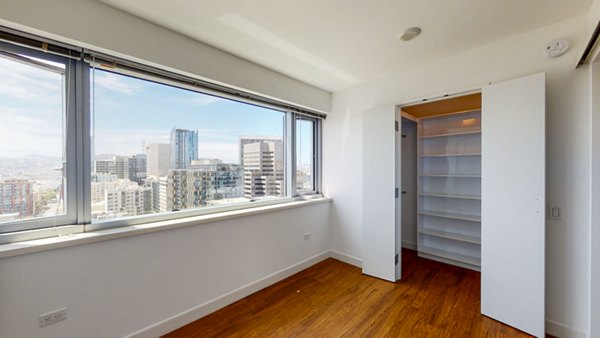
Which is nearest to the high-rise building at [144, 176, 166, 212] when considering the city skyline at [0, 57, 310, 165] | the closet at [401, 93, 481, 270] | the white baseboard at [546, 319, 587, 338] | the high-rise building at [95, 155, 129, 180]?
the high-rise building at [95, 155, 129, 180]

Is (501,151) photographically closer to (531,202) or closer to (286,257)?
(531,202)

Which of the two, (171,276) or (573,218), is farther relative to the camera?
(171,276)

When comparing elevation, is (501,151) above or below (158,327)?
above

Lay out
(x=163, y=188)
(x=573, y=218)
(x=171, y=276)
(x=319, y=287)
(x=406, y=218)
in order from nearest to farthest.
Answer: (x=573, y=218), (x=171, y=276), (x=163, y=188), (x=319, y=287), (x=406, y=218)

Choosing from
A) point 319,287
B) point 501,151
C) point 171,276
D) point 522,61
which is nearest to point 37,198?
point 171,276

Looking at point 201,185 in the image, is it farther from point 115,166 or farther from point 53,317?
point 53,317

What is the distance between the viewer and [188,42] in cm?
216

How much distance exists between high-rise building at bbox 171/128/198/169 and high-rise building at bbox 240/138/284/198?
1.96 ft

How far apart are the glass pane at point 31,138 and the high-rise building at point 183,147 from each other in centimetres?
78

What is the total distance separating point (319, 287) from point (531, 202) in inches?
86.5

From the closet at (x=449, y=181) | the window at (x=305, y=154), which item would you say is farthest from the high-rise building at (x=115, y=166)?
the closet at (x=449, y=181)

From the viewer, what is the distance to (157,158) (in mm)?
2236

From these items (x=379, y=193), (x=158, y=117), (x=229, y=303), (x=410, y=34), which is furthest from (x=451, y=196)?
(x=158, y=117)

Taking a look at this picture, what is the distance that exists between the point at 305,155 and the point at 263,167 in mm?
791
